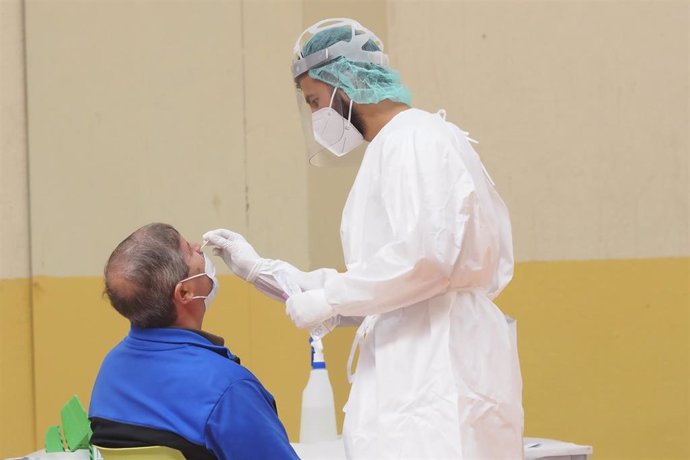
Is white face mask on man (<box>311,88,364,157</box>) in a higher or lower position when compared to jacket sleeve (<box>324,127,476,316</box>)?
higher

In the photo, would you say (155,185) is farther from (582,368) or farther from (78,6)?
(582,368)

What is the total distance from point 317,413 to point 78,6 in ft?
6.29

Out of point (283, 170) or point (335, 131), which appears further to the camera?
point (283, 170)

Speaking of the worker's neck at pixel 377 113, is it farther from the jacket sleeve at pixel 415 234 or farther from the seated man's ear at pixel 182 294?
the seated man's ear at pixel 182 294

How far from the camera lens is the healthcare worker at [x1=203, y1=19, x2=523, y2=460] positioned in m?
1.79

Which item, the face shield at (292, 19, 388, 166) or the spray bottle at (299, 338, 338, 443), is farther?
the spray bottle at (299, 338, 338, 443)

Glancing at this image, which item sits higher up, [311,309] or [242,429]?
[311,309]

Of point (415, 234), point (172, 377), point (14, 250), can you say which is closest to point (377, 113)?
point (415, 234)

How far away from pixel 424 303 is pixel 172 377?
1.64 ft

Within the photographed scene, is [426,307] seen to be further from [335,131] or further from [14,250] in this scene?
[14,250]

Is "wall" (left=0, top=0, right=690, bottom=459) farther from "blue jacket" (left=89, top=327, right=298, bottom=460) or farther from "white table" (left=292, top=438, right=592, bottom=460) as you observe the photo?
A: "blue jacket" (left=89, top=327, right=298, bottom=460)

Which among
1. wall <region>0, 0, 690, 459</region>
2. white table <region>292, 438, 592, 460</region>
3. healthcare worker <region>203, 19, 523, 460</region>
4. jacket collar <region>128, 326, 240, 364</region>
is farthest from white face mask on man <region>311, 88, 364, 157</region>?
wall <region>0, 0, 690, 459</region>

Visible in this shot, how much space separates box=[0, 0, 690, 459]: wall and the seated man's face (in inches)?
61.9

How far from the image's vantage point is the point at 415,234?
5.83 ft
